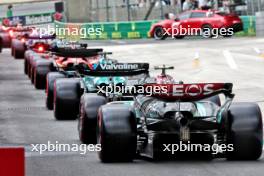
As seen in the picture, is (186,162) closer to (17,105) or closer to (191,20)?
(17,105)

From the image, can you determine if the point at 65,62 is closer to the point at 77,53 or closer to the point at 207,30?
the point at 77,53

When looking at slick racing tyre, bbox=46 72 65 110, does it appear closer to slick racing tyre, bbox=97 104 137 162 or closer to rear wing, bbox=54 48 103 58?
rear wing, bbox=54 48 103 58

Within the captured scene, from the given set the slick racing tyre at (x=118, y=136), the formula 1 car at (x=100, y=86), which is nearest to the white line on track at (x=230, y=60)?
the formula 1 car at (x=100, y=86)

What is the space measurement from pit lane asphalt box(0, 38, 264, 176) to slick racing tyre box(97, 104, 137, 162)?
0.13 metres

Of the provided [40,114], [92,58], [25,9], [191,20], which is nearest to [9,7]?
[25,9]

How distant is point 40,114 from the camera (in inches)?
735

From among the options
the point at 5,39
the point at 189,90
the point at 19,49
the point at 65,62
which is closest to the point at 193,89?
the point at 189,90

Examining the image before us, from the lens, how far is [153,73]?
29.5m

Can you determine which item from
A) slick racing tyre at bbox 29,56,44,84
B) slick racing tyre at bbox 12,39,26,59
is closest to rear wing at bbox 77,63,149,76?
slick racing tyre at bbox 29,56,44,84

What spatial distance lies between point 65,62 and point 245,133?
12071 mm

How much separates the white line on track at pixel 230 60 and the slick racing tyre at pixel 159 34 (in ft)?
41.5

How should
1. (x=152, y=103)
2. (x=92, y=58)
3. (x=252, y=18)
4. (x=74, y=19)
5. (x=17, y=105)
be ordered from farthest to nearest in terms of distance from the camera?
(x=74, y=19) → (x=252, y=18) → (x=92, y=58) → (x=17, y=105) → (x=152, y=103)

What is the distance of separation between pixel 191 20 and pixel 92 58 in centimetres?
2591

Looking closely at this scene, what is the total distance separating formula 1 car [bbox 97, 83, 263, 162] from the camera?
11375 mm
